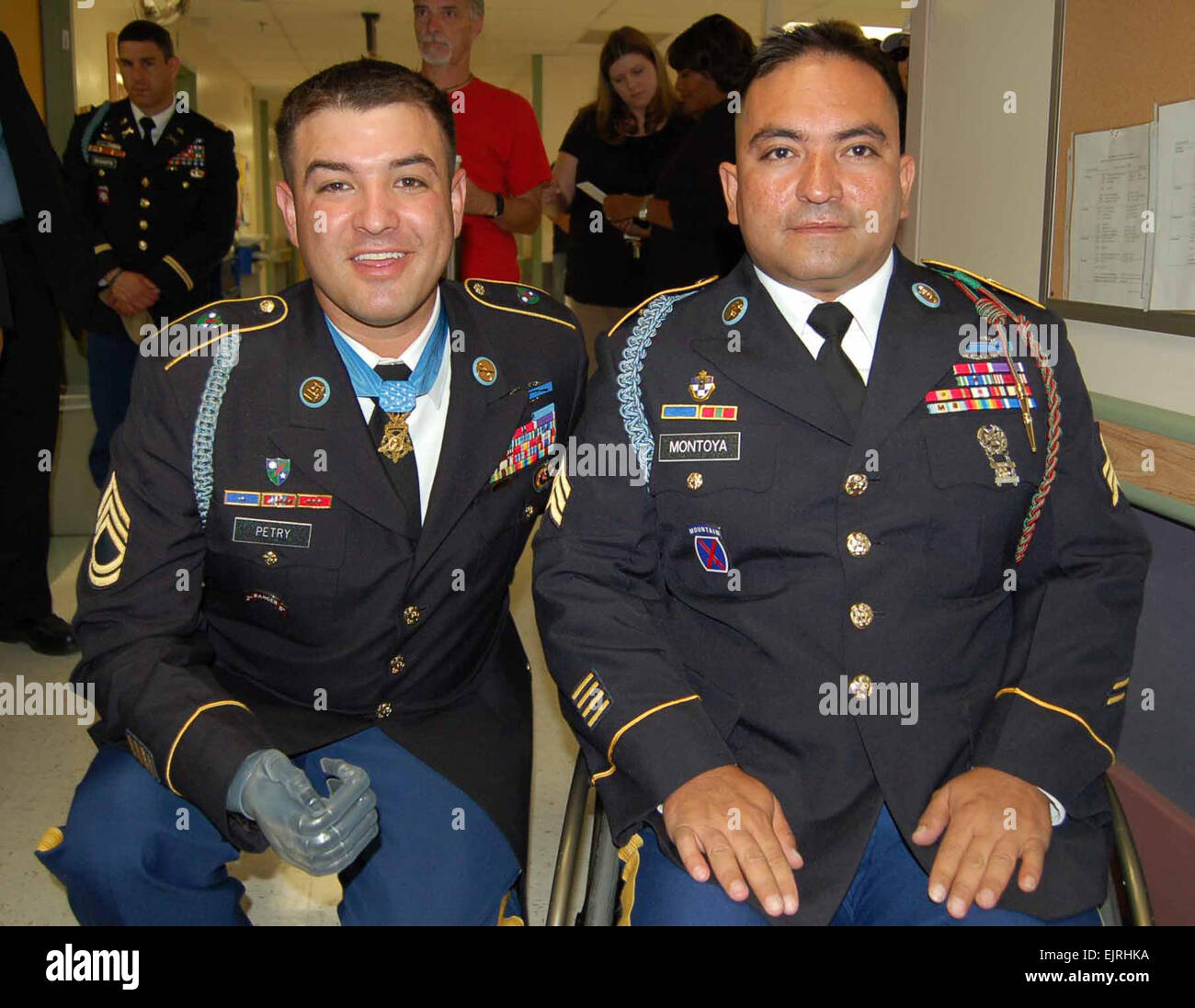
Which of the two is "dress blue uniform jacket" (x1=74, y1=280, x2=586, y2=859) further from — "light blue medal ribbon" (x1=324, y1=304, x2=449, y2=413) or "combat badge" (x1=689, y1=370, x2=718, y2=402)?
"combat badge" (x1=689, y1=370, x2=718, y2=402)

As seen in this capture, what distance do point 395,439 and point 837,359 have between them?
1.93 ft

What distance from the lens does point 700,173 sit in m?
3.11

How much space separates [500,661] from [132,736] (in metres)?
0.53

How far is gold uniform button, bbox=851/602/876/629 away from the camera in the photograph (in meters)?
1.31

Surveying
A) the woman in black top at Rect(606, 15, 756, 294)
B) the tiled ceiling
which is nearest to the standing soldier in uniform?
the woman in black top at Rect(606, 15, 756, 294)

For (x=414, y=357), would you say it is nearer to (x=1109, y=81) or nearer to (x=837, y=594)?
(x=837, y=594)

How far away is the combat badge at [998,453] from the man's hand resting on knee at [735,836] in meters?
0.46

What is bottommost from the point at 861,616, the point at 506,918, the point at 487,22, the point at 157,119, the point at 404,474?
the point at 506,918

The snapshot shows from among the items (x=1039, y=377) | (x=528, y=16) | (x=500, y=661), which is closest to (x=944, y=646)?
(x=1039, y=377)

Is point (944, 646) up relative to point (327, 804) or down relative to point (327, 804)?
up

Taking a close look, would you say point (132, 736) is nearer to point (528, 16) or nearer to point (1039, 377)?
point (1039, 377)

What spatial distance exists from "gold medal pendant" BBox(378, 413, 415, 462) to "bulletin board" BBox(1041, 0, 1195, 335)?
3.64 feet

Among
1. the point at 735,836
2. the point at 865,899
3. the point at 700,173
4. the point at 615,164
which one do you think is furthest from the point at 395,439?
the point at 615,164

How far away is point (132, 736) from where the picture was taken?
4.61 feet
